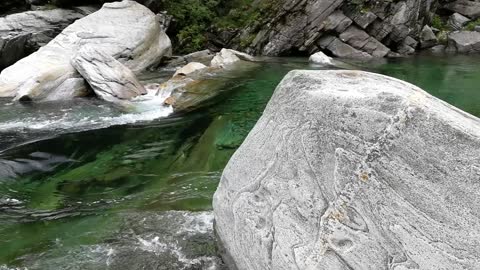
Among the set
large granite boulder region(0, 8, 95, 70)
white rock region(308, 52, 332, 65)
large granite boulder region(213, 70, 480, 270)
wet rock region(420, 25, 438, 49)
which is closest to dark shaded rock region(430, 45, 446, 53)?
wet rock region(420, 25, 438, 49)

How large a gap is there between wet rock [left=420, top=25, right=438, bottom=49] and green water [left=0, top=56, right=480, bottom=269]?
45.5 ft

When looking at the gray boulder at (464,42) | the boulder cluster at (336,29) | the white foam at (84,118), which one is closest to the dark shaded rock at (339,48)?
the boulder cluster at (336,29)

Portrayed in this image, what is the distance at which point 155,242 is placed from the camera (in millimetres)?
5652

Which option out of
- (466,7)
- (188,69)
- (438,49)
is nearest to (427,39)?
(438,49)

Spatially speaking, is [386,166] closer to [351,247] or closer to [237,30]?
[351,247]

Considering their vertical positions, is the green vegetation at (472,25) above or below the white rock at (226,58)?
below

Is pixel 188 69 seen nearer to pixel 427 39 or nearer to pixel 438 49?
pixel 427 39

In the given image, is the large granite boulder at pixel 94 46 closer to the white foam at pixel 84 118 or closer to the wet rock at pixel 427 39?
the white foam at pixel 84 118

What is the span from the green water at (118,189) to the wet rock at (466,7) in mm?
18807

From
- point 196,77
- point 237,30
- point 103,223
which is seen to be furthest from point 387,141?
point 237,30

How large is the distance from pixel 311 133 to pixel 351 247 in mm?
1009

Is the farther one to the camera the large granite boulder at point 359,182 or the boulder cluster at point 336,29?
the boulder cluster at point 336,29

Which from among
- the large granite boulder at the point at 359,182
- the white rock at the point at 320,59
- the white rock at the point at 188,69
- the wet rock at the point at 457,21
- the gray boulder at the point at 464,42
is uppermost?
the large granite boulder at the point at 359,182

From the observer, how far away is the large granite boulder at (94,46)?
14.0 m
